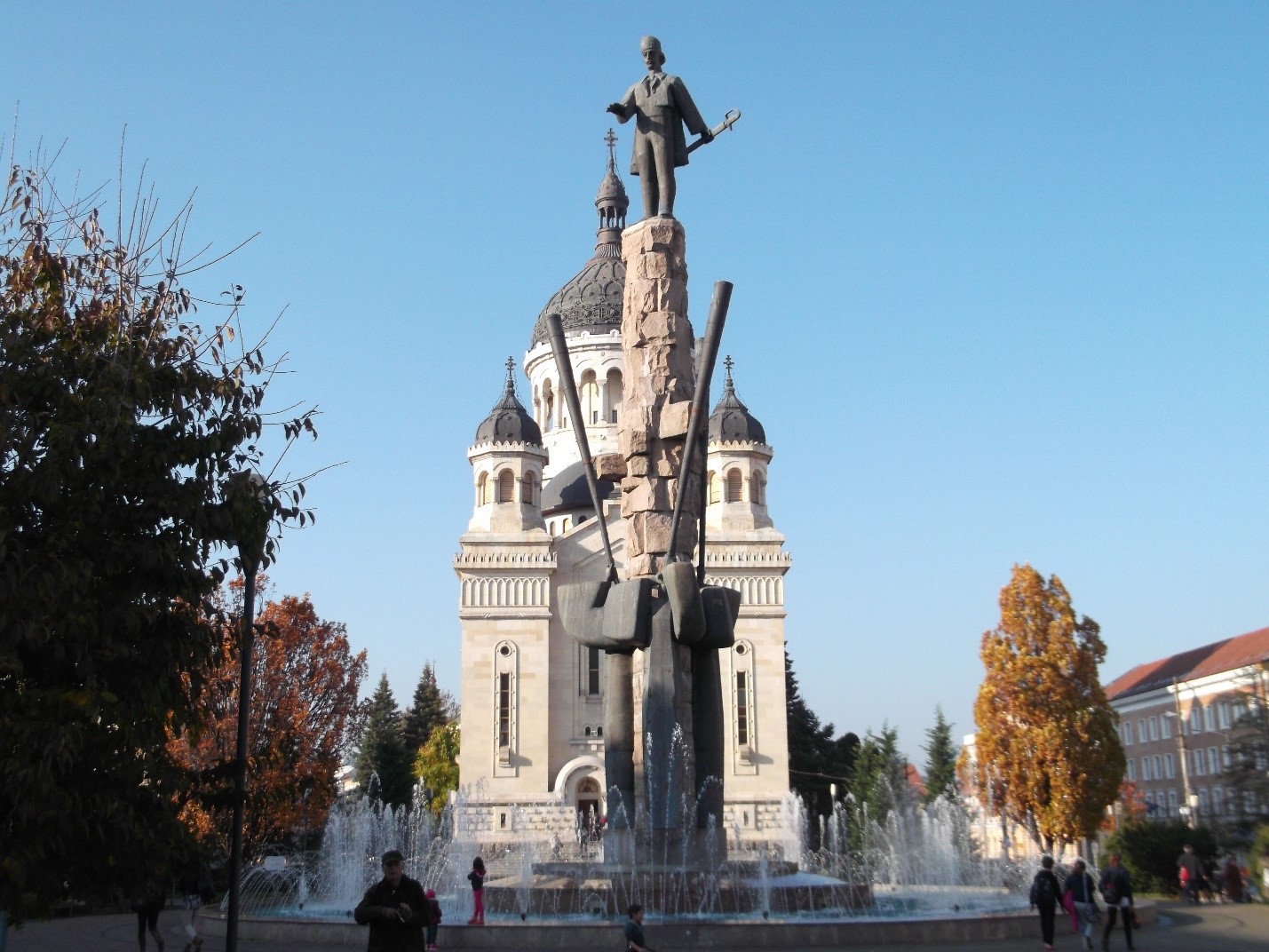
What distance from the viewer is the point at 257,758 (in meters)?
8.55

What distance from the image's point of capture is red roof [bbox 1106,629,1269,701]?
1807 inches

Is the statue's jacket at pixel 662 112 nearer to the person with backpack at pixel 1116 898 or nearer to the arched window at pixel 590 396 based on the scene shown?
the person with backpack at pixel 1116 898

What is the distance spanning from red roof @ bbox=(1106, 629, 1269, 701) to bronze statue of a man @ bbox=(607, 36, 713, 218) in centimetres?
3307

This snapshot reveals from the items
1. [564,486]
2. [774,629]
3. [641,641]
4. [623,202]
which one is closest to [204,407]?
[641,641]

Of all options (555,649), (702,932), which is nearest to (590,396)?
(555,649)

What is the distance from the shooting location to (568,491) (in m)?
53.8

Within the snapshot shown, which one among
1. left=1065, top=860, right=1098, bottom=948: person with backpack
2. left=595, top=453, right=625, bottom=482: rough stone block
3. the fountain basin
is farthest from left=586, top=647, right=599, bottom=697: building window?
left=1065, top=860, right=1098, bottom=948: person with backpack

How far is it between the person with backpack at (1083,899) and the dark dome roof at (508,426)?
34.5m

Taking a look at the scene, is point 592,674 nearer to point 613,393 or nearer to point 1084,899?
point 613,393

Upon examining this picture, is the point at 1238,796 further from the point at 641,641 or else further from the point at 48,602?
the point at 48,602

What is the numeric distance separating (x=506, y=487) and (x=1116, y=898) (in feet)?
114

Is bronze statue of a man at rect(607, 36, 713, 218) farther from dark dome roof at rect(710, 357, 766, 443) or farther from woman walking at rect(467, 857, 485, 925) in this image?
dark dome roof at rect(710, 357, 766, 443)

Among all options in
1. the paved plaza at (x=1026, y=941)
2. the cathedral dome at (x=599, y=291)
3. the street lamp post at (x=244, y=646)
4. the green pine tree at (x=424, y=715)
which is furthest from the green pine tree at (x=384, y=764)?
the street lamp post at (x=244, y=646)

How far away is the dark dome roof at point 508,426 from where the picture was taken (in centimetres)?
4709
